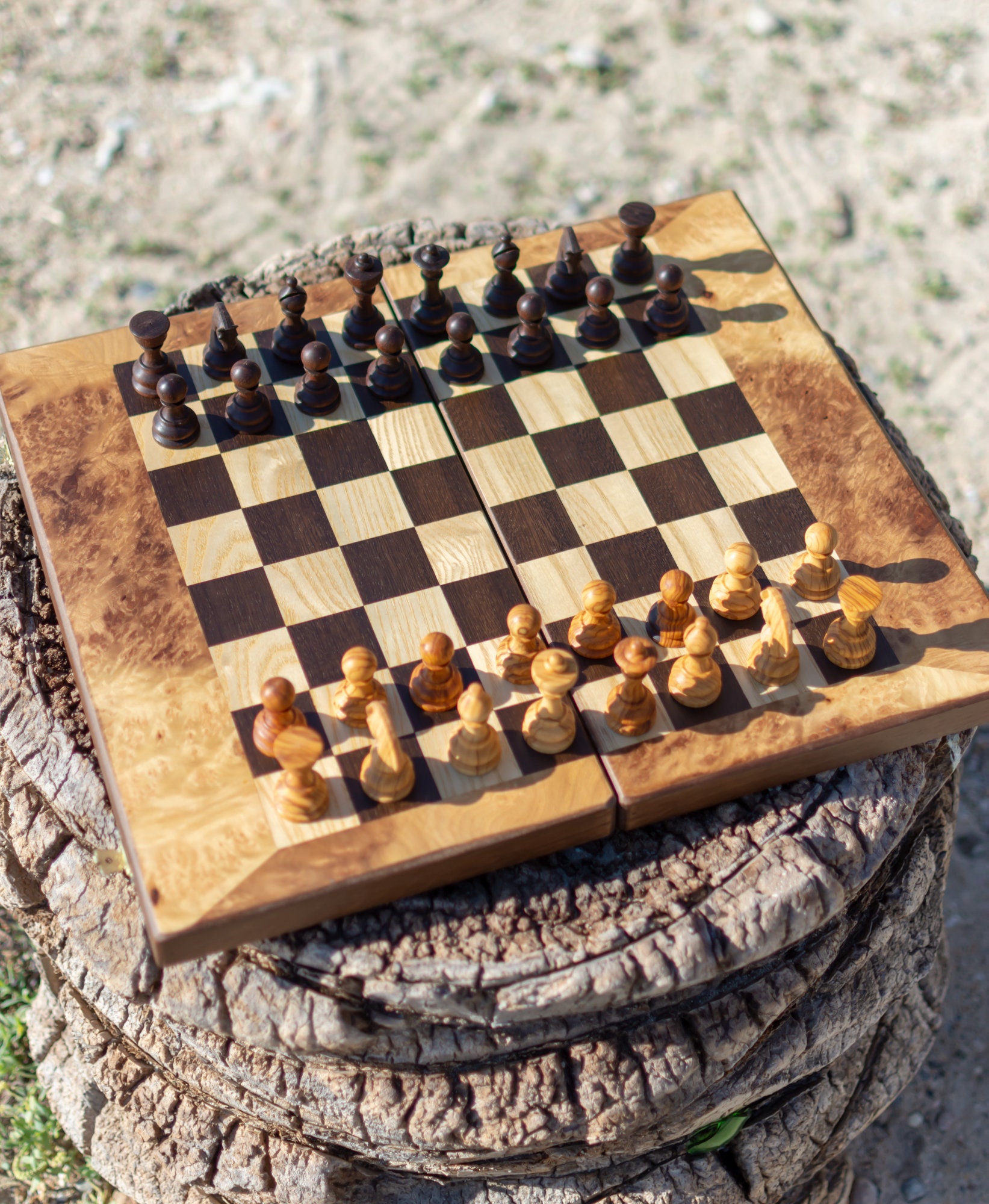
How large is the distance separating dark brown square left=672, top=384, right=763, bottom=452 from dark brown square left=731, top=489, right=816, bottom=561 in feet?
0.64

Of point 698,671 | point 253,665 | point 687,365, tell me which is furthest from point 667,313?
point 253,665

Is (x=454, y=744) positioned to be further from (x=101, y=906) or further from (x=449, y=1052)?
(x=101, y=906)

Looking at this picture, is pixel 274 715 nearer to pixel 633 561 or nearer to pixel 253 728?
pixel 253 728

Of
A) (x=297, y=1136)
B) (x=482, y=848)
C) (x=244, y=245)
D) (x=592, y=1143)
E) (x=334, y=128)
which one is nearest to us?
(x=482, y=848)

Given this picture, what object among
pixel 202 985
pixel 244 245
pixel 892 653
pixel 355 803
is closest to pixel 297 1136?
pixel 202 985

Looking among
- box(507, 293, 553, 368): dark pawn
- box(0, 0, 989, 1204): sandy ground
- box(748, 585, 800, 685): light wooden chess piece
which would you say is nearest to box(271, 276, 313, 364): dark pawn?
box(507, 293, 553, 368): dark pawn

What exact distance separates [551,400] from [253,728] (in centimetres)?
114

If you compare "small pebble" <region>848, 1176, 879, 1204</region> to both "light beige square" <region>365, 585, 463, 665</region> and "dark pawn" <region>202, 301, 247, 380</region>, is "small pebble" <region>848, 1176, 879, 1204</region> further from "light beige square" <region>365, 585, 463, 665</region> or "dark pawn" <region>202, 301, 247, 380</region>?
"dark pawn" <region>202, 301, 247, 380</region>

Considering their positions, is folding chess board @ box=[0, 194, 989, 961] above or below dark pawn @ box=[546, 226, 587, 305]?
below

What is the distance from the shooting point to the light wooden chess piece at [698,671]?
2.35 metres

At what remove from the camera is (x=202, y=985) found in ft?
7.95

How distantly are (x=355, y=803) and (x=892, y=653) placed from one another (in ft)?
3.98

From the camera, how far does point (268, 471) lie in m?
2.77

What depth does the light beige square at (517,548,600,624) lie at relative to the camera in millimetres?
2582
